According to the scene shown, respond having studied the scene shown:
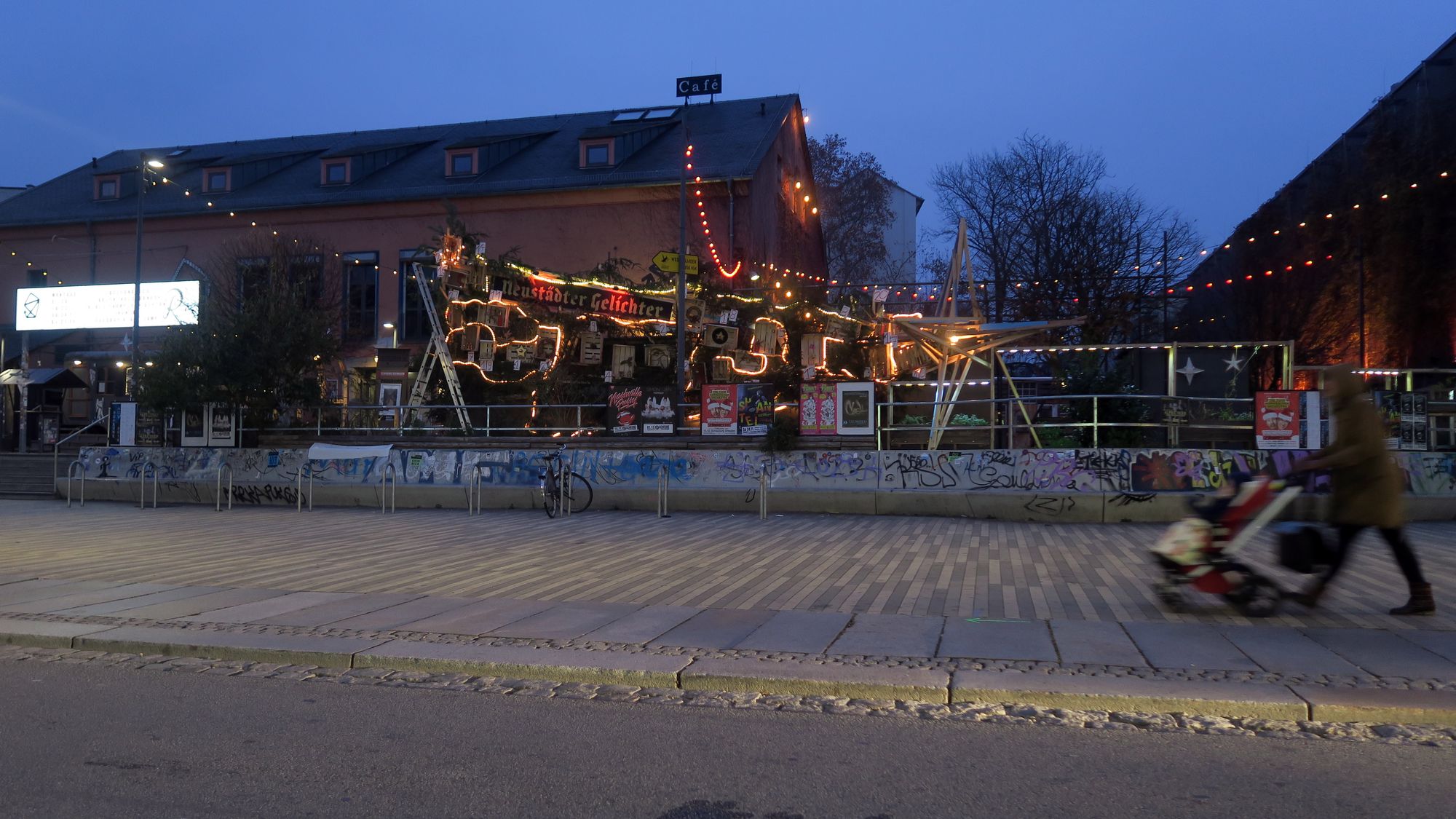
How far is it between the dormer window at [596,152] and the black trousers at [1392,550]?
1202 inches

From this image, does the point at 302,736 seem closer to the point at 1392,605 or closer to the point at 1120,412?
the point at 1392,605

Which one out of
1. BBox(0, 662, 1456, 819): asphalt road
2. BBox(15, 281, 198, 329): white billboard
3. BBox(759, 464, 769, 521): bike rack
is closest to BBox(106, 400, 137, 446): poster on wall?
BBox(15, 281, 198, 329): white billboard

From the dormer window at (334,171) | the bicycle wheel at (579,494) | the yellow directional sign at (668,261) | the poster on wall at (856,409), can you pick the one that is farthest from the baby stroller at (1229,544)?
the dormer window at (334,171)

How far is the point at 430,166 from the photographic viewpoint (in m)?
37.8

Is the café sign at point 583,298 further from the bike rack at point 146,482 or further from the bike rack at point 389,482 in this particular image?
the bike rack at point 146,482

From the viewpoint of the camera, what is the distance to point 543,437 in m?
21.6

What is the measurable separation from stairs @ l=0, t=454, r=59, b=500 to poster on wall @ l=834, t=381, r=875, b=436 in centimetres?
1936

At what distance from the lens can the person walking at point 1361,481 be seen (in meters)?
7.21

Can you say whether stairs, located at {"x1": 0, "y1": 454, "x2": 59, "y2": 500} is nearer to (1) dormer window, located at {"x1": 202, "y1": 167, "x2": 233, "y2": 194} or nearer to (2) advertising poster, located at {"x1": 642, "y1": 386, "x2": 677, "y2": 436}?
(2) advertising poster, located at {"x1": 642, "y1": 386, "x2": 677, "y2": 436}

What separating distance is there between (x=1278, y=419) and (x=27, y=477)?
2873cm

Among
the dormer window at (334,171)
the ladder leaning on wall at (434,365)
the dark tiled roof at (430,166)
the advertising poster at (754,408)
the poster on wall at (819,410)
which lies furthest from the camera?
the dormer window at (334,171)

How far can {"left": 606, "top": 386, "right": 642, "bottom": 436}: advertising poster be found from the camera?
19984 millimetres

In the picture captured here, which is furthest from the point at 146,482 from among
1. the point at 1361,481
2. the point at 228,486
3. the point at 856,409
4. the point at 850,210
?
the point at 850,210

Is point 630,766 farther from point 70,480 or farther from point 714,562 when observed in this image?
point 70,480
